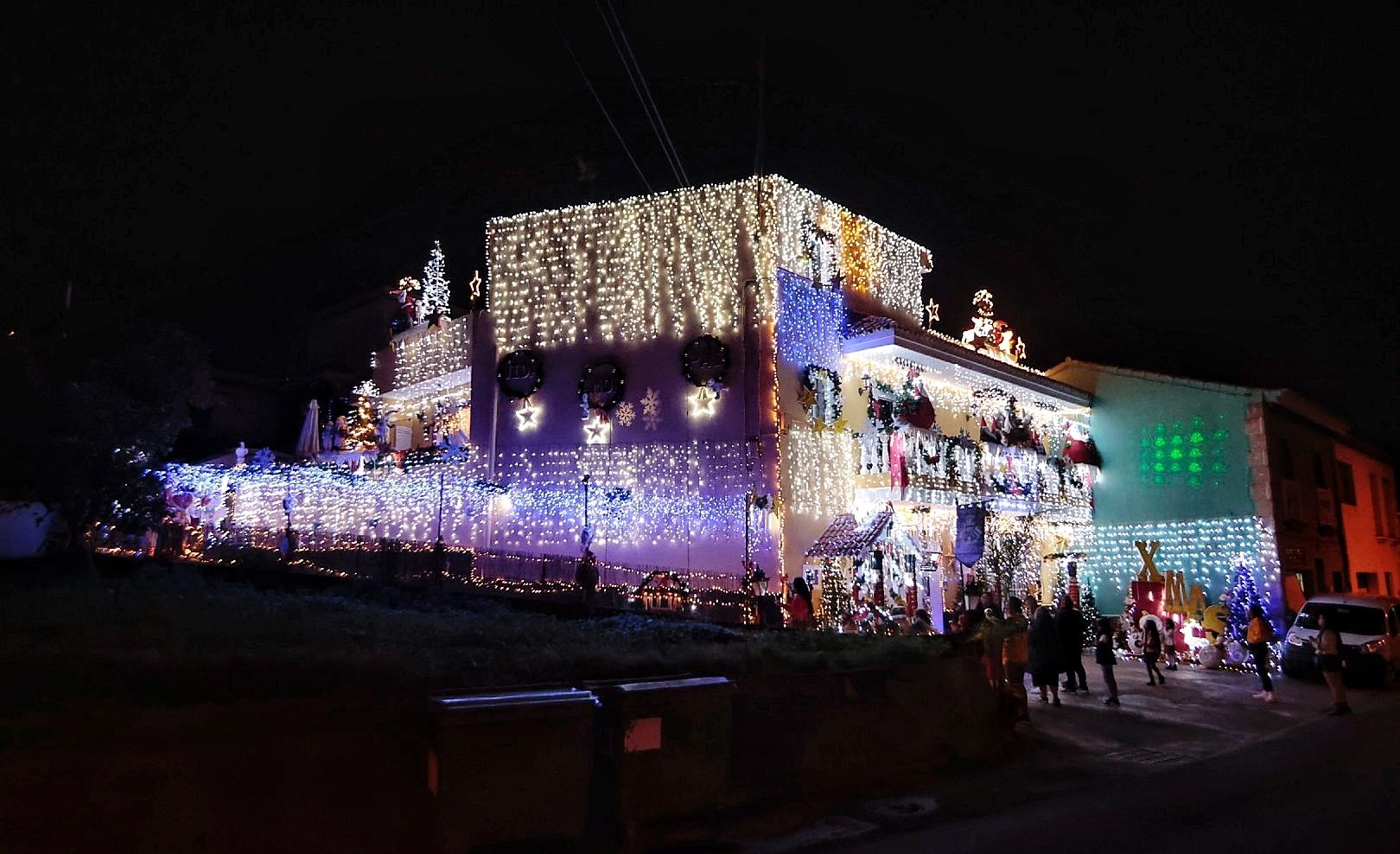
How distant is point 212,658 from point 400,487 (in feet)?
61.4

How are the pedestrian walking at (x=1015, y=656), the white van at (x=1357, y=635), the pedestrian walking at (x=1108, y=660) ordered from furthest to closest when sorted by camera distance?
the white van at (x=1357, y=635)
the pedestrian walking at (x=1108, y=660)
the pedestrian walking at (x=1015, y=656)

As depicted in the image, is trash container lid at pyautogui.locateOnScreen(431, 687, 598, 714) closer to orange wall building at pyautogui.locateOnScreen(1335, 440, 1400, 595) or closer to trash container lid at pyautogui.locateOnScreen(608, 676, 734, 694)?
trash container lid at pyautogui.locateOnScreen(608, 676, 734, 694)

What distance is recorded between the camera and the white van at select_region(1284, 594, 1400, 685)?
1845cm

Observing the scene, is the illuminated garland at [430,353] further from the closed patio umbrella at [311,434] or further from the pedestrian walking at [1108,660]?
the pedestrian walking at [1108,660]

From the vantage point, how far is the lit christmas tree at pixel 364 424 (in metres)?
27.9

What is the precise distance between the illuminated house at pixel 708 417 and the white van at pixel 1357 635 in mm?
7128

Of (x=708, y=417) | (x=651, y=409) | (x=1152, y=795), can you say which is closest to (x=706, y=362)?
(x=708, y=417)

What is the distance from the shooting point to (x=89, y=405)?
59.7ft

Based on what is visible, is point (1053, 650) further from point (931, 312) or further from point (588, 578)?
point (931, 312)

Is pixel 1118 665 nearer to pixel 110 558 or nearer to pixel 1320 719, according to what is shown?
pixel 1320 719

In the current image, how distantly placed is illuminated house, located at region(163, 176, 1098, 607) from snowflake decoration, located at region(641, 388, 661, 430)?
47 millimetres

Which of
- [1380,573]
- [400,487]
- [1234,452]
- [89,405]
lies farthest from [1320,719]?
[1380,573]

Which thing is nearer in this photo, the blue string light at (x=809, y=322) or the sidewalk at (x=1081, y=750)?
the sidewalk at (x=1081, y=750)

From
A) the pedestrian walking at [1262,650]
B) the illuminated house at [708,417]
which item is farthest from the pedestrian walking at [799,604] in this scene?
the pedestrian walking at [1262,650]
